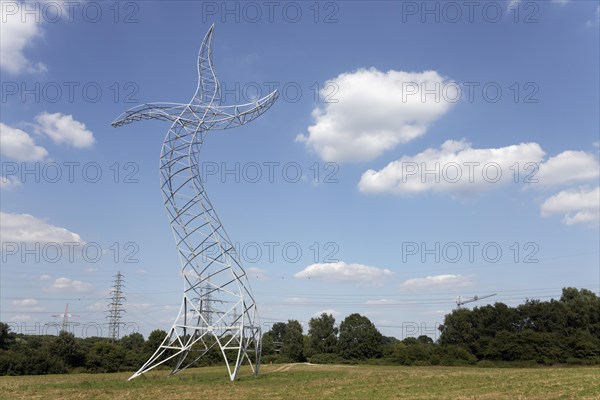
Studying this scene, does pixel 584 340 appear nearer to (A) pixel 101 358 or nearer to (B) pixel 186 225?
(B) pixel 186 225

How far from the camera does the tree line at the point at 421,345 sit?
55781 millimetres

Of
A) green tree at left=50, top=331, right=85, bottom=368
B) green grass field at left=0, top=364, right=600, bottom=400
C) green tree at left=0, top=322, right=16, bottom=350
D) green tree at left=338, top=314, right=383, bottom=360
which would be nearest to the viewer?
green grass field at left=0, top=364, right=600, bottom=400

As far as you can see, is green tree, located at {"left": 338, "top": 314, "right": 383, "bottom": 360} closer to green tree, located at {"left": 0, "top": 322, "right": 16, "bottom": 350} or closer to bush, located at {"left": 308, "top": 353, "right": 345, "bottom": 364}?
bush, located at {"left": 308, "top": 353, "right": 345, "bottom": 364}

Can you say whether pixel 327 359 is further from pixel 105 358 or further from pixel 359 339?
pixel 105 358

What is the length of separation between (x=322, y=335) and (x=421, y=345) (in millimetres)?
18756

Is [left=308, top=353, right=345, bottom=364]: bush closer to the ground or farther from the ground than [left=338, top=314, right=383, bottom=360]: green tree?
closer to the ground

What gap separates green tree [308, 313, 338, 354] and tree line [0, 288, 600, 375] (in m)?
0.15

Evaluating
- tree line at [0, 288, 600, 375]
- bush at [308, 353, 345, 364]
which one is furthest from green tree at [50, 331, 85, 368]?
bush at [308, 353, 345, 364]

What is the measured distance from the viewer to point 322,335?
3113 inches

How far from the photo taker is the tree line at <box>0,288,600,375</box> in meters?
55.8

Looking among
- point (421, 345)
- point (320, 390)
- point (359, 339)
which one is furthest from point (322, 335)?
point (320, 390)

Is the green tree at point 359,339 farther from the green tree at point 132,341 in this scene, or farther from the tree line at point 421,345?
the green tree at point 132,341

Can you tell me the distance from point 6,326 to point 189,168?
→ 51.7 meters

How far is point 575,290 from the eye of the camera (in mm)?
83188
